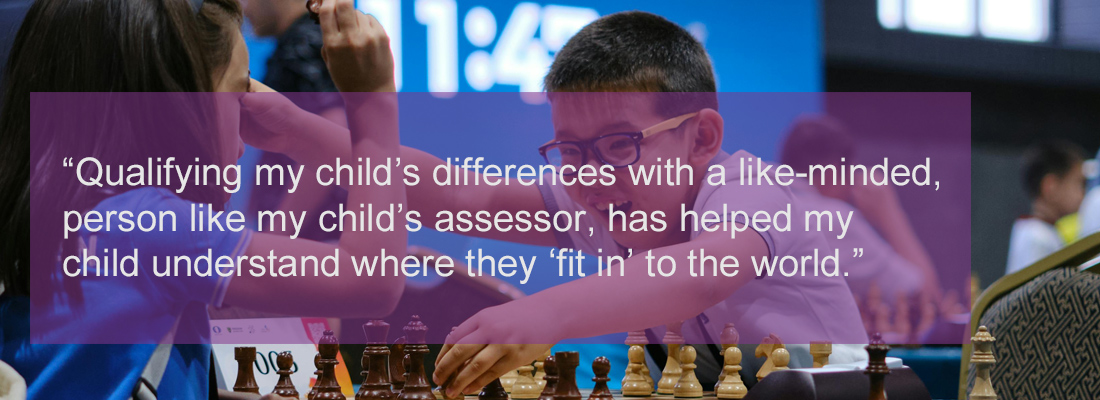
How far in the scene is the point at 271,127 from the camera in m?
1.25

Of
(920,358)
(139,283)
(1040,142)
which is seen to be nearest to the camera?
(139,283)

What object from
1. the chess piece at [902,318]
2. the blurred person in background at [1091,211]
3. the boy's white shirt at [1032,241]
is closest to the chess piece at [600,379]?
the chess piece at [902,318]

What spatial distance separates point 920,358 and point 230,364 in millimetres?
2073

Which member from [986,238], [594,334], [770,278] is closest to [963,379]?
[770,278]

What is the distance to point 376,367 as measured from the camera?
116 centimetres

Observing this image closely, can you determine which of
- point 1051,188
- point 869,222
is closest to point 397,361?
point 869,222

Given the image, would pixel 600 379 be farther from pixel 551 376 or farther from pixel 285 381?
pixel 285 381

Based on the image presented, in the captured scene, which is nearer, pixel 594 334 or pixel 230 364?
pixel 594 334

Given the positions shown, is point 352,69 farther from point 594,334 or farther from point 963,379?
point 963,379

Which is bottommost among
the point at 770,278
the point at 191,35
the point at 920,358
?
the point at 920,358

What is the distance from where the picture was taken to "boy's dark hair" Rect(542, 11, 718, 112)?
1.27 metres

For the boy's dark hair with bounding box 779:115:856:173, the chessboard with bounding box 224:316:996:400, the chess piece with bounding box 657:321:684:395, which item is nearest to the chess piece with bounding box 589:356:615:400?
the chessboard with bounding box 224:316:996:400

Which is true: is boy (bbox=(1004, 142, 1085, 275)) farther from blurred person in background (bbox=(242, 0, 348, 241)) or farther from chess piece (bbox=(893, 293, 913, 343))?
blurred person in background (bbox=(242, 0, 348, 241))

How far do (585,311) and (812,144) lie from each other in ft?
5.22
